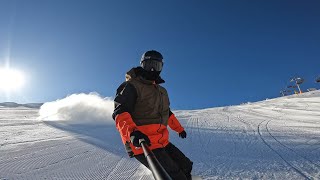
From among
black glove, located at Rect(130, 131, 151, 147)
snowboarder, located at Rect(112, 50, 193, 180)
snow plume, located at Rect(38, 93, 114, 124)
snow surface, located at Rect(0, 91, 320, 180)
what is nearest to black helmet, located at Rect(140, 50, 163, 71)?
snowboarder, located at Rect(112, 50, 193, 180)

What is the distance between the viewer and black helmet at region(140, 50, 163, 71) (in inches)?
143

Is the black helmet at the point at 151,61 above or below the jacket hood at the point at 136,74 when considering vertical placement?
above

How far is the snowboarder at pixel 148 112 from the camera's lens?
3172 millimetres

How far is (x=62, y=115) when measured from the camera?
1956cm

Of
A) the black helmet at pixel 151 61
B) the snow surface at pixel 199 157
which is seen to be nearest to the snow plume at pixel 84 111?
the snow surface at pixel 199 157

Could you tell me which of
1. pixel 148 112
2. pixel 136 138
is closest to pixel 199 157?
pixel 148 112

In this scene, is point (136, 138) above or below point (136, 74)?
below

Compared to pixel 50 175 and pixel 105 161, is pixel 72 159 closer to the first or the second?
pixel 105 161

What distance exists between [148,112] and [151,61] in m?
0.67

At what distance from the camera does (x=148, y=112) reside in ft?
11.2

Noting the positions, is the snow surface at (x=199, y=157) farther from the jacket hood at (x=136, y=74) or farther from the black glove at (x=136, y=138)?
the black glove at (x=136, y=138)

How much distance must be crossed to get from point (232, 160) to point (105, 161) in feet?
9.28

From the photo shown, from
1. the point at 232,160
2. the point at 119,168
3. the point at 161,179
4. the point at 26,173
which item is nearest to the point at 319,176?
the point at 232,160

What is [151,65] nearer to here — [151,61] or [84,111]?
[151,61]
